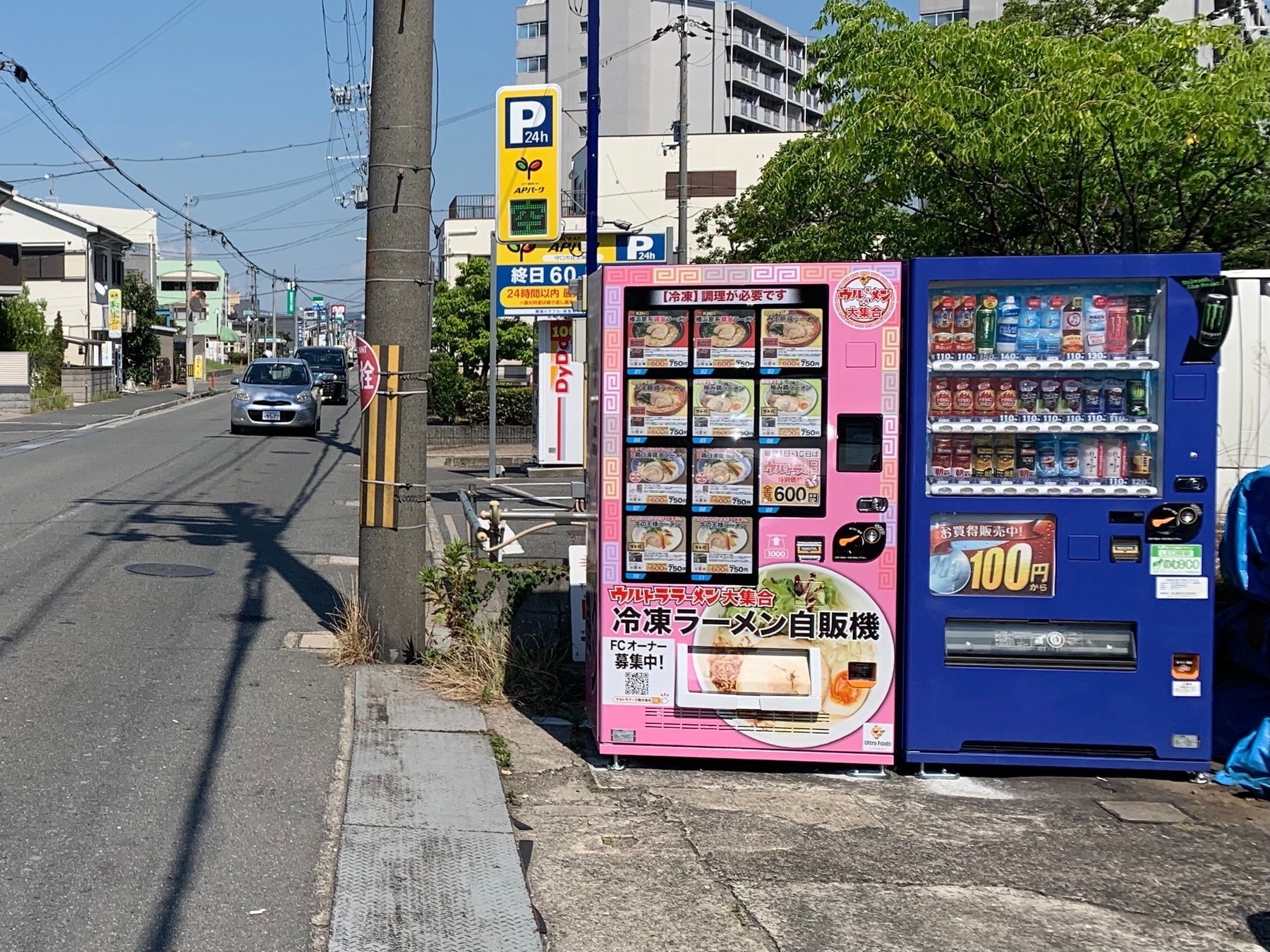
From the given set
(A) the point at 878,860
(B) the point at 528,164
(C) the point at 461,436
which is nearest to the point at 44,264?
(C) the point at 461,436

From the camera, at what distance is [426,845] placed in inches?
189

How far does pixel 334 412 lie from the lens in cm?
3962

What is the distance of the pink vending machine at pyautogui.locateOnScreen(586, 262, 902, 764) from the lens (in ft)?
19.4

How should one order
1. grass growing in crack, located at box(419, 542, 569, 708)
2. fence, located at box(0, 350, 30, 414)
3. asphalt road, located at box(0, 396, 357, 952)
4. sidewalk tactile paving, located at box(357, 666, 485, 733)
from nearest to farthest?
asphalt road, located at box(0, 396, 357, 952), sidewalk tactile paving, located at box(357, 666, 485, 733), grass growing in crack, located at box(419, 542, 569, 708), fence, located at box(0, 350, 30, 414)

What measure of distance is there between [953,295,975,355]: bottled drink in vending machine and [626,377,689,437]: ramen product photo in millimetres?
1273

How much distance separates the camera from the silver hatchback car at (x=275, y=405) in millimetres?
27938

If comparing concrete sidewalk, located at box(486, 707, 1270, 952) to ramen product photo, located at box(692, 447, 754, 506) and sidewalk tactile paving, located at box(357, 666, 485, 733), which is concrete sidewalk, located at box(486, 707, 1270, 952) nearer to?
sidewalk tactile paving, located at box(357, 666, 485, 733)

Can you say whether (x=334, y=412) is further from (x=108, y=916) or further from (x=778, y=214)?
(x=108, y=916)

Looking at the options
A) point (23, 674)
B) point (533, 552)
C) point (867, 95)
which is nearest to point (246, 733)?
point (23, 674)

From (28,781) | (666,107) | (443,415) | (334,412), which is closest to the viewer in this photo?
(28,781)

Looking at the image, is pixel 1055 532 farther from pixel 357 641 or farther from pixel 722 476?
pixel 357 641

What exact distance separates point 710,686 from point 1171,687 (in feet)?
6.97

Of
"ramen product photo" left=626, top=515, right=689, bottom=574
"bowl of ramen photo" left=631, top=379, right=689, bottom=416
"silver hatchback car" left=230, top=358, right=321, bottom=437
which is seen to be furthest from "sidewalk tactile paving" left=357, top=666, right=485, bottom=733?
"silver hatchback car" left=230, top=358, right=321, bottom=437

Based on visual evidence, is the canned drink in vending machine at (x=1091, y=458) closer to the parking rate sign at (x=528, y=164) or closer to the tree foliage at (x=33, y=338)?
the parking rate sign at (x=528, y=164)
